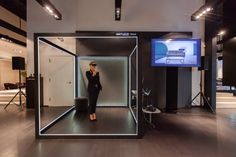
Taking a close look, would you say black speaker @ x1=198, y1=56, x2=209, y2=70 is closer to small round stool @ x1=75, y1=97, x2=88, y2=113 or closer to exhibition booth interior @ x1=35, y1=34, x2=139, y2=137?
exhibition booth interior @ x1=35, y1=34, x2=139, y2=137

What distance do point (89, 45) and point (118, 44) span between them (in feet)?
3.75

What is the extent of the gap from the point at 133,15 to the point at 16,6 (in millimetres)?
4646

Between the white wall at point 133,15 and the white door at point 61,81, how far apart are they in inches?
48.9

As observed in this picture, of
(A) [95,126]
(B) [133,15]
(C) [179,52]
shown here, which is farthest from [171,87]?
(A) [95,126]

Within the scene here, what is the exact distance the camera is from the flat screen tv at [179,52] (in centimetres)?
694

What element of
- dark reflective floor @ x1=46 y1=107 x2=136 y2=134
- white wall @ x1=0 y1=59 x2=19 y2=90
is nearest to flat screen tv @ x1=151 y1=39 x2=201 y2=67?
dark reflective floor @ x1=46 y1=107 x2=136 y2=134

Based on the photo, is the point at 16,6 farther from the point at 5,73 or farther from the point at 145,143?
the point at 5,73

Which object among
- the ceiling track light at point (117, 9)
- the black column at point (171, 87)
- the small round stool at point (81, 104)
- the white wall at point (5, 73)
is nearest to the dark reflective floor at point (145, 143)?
the black column at point (171, 87)

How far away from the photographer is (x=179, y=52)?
6.96 metres

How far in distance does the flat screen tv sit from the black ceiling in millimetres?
5347

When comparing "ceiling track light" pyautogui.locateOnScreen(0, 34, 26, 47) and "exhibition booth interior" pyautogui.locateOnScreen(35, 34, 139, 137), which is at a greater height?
"ceiling track light" pyautogui.locateOnScreen(0, 34, 26, 47)

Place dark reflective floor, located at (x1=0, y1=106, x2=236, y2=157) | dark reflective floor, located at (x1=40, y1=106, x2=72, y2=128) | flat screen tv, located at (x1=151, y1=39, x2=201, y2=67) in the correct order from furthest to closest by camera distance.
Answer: flat screen tv, located at (x1=151, y1=39, x2=201, y2=67), dark reflective floor, located at (x1=40, y1=106, x2=72, y2=128), dark reflective floor, located at (x1=0, y1=106, x2=236, y2=157)

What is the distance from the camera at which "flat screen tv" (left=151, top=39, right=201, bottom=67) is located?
273 inches

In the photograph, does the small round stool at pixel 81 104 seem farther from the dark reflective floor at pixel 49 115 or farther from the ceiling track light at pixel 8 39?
the ceiling track light at pixel 8 39
